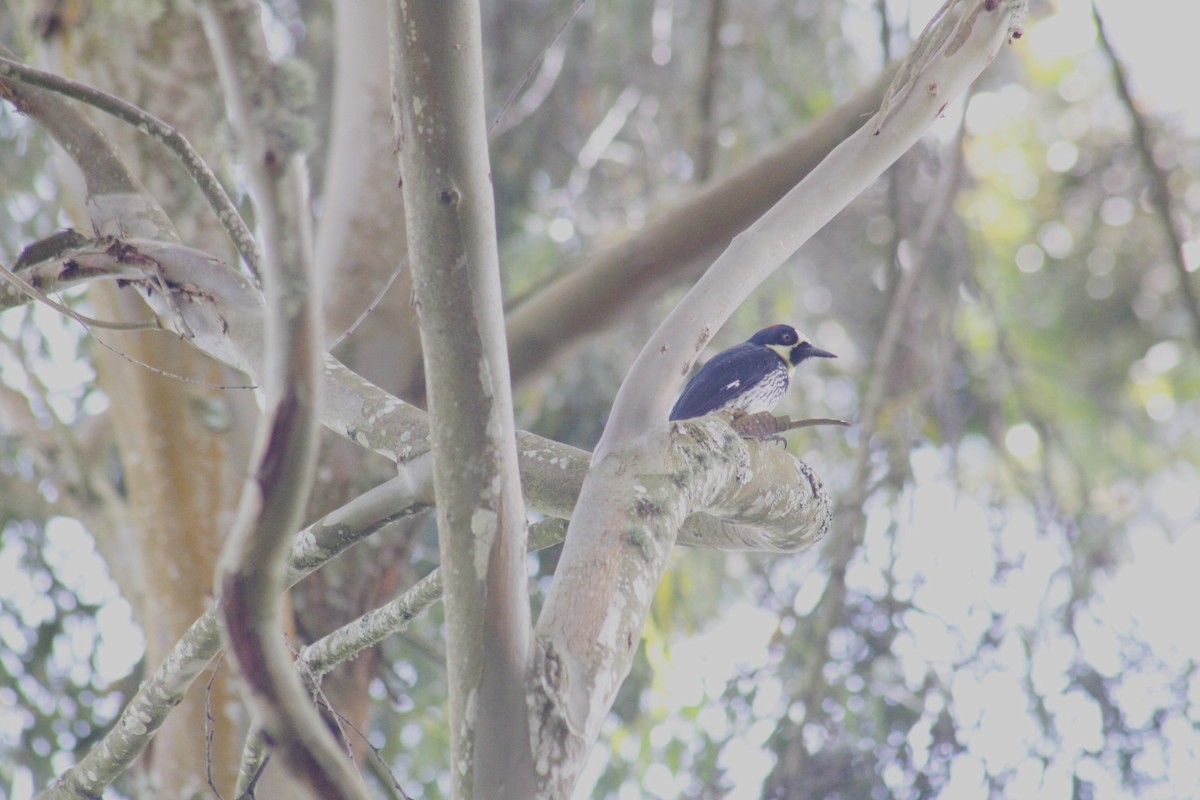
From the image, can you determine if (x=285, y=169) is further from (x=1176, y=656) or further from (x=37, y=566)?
(x=37, y=566)

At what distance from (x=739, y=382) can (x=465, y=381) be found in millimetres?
3047

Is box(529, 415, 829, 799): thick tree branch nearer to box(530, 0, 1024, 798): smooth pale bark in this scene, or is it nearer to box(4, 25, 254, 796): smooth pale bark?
box(530, 0, 1024, 798): smooth pale bark

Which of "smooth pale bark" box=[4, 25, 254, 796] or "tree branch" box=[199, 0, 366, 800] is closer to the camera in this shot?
"tree branch" box=[199, 0, 366, 800]

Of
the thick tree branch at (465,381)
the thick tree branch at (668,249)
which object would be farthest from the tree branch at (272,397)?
the thick tree branch at (668,249)

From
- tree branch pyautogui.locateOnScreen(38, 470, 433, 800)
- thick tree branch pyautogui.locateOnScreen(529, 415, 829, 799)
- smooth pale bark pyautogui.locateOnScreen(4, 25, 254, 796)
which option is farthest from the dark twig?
tree branch pyautogui.locateOnScreen(38, 470, 433, 800)

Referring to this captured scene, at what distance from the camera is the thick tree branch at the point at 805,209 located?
1817 mm

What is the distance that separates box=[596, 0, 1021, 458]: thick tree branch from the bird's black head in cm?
252

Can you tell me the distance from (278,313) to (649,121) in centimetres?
568

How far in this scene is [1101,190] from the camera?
927 centimetres

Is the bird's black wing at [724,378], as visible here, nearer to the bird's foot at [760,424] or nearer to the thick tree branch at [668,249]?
the thick tree branch at [668,249]

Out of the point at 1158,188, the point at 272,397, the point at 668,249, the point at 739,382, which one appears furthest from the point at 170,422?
the point at 1158,188

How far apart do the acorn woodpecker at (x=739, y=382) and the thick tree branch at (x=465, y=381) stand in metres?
2.84

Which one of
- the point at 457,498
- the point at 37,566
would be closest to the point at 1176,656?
the point at 457,498

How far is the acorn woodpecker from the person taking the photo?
4.37 m
